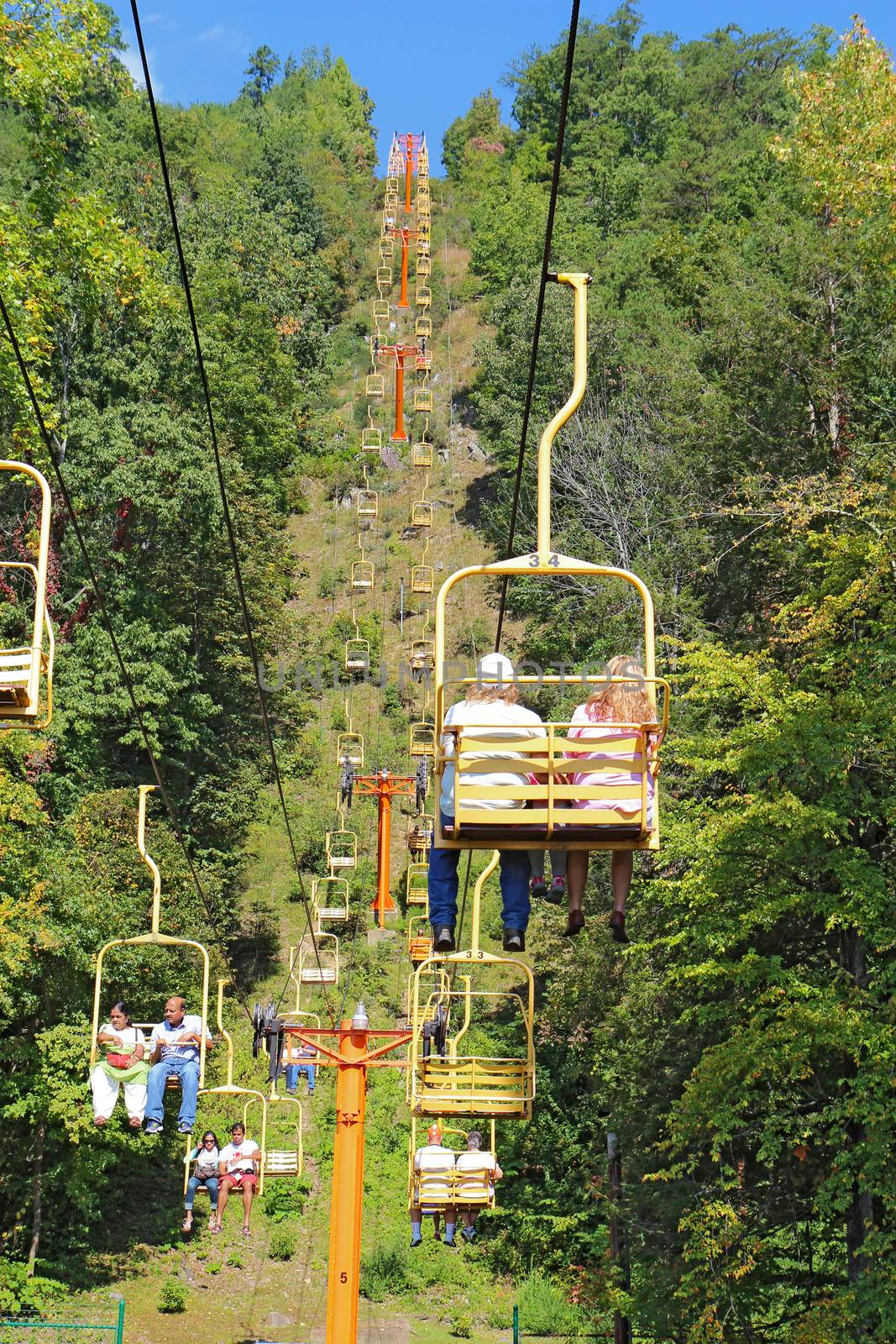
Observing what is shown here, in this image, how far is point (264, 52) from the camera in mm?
108625

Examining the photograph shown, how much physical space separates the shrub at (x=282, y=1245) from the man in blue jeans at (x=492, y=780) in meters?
21.4

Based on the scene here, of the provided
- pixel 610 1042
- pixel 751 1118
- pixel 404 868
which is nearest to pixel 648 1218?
pixel 751 1118

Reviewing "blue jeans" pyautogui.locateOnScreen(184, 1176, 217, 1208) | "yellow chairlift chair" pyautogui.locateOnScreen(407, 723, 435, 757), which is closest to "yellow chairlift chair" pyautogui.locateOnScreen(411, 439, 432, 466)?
"yellow chairlift chair" pyautogui.locateOnScreen(407, 723, 435, 757)

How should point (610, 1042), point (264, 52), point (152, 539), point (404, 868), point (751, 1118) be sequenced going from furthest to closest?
1. point (264, 52)
2. point (404, 868)
3. point (152, 539)
4. point (610, 1042)
5. point (751, 1118)

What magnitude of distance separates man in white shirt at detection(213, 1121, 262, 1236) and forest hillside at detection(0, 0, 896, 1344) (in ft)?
14.9

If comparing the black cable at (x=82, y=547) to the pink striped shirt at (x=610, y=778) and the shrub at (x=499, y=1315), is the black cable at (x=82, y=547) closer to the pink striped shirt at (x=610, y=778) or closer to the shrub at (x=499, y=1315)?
the pink striped shirt at (x=610, y=778)

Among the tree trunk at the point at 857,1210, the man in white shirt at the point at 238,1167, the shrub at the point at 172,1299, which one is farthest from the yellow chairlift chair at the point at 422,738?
the man in white shirt at the point at 238,1167

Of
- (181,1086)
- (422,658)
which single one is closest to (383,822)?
(422,658)

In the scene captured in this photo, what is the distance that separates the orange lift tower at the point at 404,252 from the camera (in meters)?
72.4

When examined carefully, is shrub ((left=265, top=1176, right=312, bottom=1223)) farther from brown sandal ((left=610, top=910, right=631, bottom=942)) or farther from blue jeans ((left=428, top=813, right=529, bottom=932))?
blue jeans ((left=428, top=813, right=529, bottom=932))

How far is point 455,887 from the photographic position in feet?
31.1

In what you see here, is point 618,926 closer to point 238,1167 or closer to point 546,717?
point 238,1167

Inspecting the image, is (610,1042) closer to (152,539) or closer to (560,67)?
(152,539)

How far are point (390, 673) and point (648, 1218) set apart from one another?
2722 centimetres
